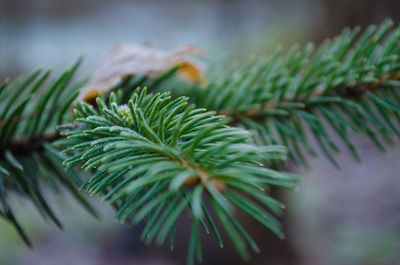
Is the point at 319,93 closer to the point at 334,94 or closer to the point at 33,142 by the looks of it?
the point at 334,94

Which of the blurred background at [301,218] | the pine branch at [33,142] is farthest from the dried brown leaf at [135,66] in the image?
the blurred background at [301,218]

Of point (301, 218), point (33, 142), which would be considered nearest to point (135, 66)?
point (33, 142)

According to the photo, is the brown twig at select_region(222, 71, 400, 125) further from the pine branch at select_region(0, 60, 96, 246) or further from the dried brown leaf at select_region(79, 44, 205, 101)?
the pine branch at select_region(0, 60, 96, 246)

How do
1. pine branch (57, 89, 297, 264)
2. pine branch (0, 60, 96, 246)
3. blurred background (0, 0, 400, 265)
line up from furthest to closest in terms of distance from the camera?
blurred background (0, 0, 400, 265)
pine branch (0, 60, 96, 246)
pine branch (57, 89, 297, 264)

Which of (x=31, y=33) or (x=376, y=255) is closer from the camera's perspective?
(x=376, y=255)

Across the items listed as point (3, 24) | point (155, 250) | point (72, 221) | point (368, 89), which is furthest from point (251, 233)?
point (3, 24)

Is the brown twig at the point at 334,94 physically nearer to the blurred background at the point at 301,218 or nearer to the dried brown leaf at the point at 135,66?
the dried brown leaf at the point at 135,66

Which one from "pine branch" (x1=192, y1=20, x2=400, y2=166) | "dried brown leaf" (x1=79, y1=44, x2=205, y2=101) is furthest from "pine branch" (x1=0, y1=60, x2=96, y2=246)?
"pine branch" (x1=192, y1=20, x2=400, y2=166)

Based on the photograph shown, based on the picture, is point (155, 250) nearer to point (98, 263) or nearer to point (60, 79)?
point (98, 263)
